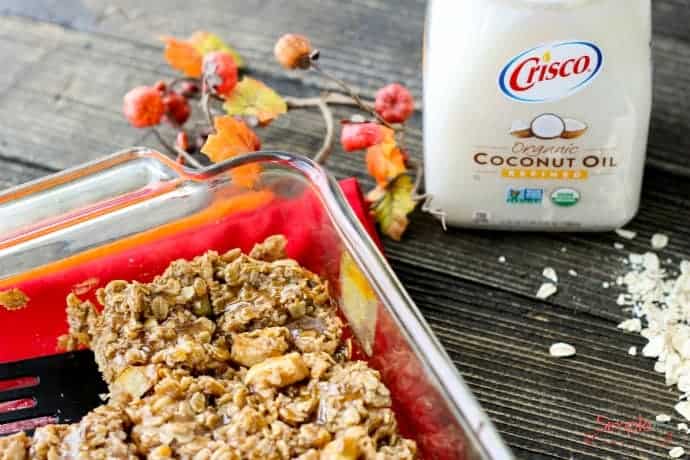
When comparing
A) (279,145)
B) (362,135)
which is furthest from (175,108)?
(362,135)

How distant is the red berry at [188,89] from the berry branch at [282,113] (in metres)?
0.07

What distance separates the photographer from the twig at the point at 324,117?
47.9 inches

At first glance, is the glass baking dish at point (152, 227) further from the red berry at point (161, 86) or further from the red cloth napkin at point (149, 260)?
the red berry at point (161, 86)

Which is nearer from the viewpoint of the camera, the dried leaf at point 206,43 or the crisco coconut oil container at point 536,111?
the crisco coconut oil container at point 536,111

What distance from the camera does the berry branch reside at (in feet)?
3.75

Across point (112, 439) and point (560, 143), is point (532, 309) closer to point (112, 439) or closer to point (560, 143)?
point (560, 143)

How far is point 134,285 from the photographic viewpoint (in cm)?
96

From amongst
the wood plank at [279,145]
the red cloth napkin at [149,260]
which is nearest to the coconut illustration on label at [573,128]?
the wood plank at [279,145]

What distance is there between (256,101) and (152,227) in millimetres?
233

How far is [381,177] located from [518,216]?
0.16m

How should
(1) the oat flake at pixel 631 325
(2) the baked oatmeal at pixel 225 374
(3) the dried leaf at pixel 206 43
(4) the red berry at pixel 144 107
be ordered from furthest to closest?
1. (3) the dried leaf at pixel 206 43
2. (4) the red berry at pixel 144 107
3. (1) the oat flake at pixel 631 325
4. (2) the baked oatmeal at pixel 225 374

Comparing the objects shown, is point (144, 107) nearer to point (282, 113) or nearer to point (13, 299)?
point (282, 113)

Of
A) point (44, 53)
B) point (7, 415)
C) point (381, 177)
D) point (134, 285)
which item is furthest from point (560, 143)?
point (44, 53)

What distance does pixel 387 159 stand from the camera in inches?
45.2
